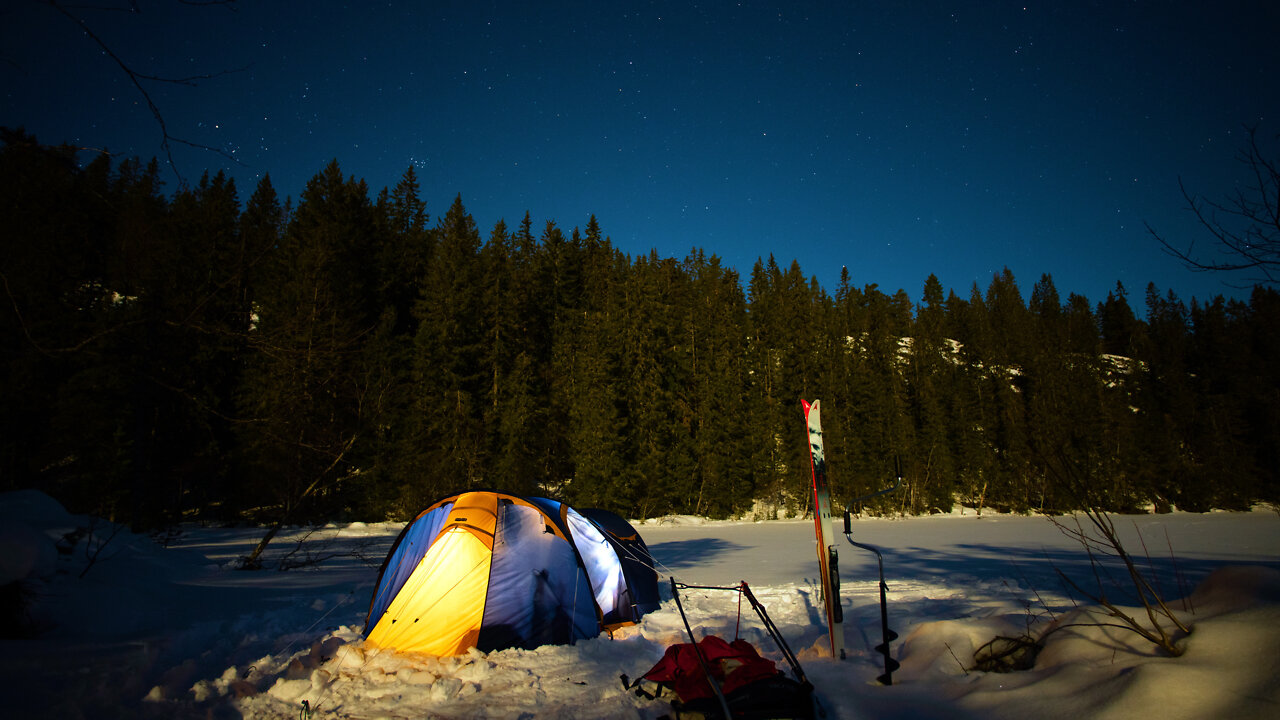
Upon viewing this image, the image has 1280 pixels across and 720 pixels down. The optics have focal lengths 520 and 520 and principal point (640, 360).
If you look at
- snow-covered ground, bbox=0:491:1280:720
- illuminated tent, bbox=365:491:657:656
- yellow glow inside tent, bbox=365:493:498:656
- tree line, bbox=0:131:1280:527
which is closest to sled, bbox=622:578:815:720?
snow-covered ground, bbox=0:491:1280:720

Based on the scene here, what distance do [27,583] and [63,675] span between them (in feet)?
4.66

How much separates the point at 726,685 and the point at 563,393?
25718 mm

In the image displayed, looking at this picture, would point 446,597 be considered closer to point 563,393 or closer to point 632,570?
point 632,570

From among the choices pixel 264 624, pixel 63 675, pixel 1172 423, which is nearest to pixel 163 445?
pixel 264 624

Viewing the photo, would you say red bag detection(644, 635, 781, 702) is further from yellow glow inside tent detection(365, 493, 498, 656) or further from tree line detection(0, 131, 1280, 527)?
tree line detection(0, 131, 1280, 527)

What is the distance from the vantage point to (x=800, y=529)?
2148 cm

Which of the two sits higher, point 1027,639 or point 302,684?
point 1027,639

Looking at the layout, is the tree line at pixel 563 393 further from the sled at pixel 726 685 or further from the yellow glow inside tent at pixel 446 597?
the sled at pixel 726 685

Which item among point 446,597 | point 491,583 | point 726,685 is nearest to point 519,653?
point 491,583

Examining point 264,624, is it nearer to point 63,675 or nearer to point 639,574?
point 63,675

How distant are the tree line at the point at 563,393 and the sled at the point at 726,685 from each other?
13757 millimetres

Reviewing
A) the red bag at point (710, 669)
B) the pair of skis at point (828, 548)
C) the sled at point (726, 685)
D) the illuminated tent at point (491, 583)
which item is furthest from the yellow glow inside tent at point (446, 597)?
the pair of skis at point (828, 548)

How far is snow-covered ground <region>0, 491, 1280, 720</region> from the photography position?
9.53 feet

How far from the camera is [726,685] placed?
381 cm
